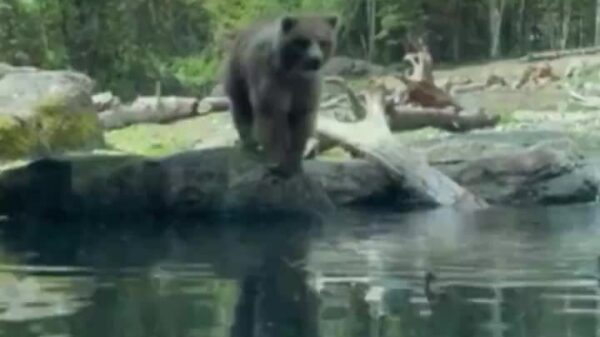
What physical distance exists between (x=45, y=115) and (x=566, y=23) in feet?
122

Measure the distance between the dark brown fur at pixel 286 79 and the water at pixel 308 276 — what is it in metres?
0.65

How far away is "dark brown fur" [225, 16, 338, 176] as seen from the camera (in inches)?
498

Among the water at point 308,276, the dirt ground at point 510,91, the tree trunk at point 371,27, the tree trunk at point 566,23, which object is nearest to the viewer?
the water at point 308,276


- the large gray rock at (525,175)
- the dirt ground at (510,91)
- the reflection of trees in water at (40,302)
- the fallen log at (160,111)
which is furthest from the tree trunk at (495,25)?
the reflection of trees in water at (40,302)

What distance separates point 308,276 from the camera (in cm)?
937

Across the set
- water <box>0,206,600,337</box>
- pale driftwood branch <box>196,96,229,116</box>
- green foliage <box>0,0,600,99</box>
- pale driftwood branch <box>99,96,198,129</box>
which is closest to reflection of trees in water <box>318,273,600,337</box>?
water <box>0,206,600,337</box>

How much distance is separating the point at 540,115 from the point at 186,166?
544 inches

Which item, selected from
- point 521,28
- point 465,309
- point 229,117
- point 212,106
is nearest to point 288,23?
point 465,309

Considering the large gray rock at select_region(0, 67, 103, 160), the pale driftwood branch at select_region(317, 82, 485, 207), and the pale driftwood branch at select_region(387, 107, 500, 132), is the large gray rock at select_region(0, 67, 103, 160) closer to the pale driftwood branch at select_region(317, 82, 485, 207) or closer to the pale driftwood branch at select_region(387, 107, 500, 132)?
the pale driftwood branch at select_region(317, 82, 485, 207)

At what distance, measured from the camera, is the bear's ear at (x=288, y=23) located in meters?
12.6

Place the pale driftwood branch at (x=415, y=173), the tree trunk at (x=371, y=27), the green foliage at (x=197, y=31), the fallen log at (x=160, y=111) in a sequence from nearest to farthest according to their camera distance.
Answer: the pale driftwood branch at (x=415, y=173), the fallen log at (x=160, y=111), the green foliage at (x=197, y=31), the tree trunk at (x=371, y=27)

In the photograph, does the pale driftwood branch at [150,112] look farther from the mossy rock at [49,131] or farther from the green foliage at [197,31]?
the mossy rock at [49,131]

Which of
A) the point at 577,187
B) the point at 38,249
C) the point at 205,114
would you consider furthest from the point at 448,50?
the point at 38,249

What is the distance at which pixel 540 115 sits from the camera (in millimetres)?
25938
